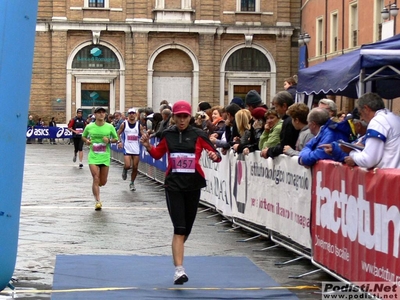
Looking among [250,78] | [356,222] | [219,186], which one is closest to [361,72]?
[356,222]

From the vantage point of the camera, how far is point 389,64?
12008mm

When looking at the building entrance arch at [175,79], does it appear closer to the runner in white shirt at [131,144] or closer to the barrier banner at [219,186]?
the runner in white shirt at [131,144]

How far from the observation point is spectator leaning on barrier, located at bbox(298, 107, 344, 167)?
10312 mm

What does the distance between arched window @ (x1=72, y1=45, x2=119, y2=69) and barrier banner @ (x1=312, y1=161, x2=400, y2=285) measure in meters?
46.8

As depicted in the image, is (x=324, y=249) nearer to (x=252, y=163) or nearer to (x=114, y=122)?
(x=252, y=163)

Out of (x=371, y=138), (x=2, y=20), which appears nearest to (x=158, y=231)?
(x=371, y=138)

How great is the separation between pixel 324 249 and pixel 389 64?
2.98 metres

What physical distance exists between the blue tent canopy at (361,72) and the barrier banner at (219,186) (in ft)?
5.49

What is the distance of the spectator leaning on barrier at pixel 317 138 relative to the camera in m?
10.3

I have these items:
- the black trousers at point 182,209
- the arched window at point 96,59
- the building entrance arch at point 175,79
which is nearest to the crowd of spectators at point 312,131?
the black trousers at point 182,209

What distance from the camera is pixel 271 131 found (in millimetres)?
13109

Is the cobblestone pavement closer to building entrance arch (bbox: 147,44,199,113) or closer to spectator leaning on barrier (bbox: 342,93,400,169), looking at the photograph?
spectator leaning on barrier (bbox: 342,93,400,169)

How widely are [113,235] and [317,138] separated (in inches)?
158

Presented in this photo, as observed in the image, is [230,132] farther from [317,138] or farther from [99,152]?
[317,138]
